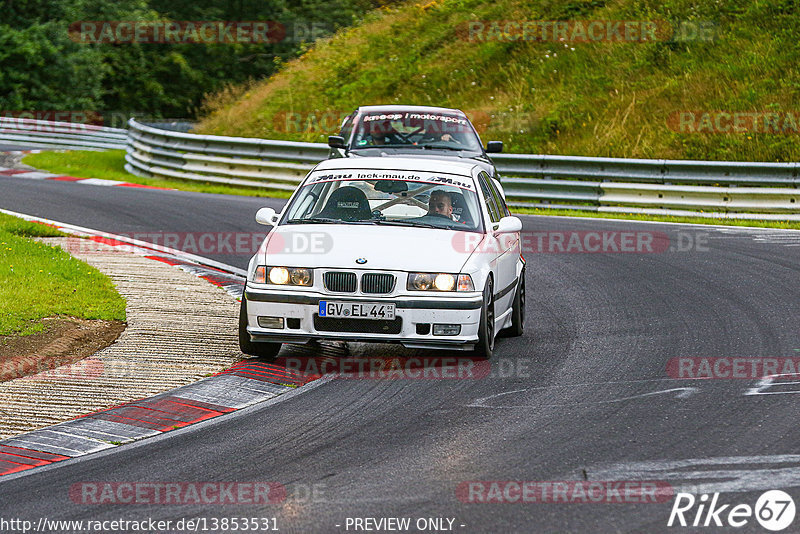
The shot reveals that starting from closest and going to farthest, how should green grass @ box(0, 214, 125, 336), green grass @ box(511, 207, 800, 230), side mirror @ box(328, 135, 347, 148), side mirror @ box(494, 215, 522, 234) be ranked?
side mirror @ box(494, 215, 522, 234) → green grass @ box(0, 214, 125, 336) → side mirror @ box(328, 135, 347, 148) → green grass @ box(511, 207, 800, 230)

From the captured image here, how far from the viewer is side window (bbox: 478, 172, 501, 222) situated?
34.9 ft

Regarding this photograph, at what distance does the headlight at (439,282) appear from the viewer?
9148 mm

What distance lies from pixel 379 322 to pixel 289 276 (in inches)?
31.6

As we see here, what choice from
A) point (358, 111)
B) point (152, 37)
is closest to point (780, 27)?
point (358, 111)

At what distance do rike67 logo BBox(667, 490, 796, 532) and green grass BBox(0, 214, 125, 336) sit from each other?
595 cm

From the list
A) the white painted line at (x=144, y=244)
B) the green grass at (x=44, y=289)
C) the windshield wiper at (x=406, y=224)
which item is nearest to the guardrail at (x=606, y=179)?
the white painted line at (x=144, y=244)

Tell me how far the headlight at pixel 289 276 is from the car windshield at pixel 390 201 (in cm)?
83

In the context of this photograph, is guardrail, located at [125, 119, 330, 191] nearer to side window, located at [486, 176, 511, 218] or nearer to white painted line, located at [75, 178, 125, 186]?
white painted line, located at [75, 178, 125, 186]

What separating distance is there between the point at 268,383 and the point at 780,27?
78.6 feet

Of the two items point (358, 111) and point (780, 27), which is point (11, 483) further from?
point (780, 27)

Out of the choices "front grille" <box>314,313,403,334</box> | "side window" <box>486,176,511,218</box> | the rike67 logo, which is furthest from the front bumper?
the rike67 logo

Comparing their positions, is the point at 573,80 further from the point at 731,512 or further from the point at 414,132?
the point at 731,512

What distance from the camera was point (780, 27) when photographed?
29.3m

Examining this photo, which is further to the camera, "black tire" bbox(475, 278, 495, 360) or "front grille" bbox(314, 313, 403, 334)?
"black tire" bbox(475, 278, 495, 360)
